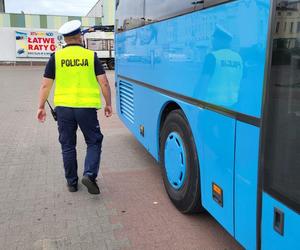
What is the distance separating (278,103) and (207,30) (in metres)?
1.08

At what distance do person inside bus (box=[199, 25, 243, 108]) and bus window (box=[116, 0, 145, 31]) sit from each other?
229cm

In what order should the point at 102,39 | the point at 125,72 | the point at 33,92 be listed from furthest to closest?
the point at 102,39 → the point at 33,92 → the point at 125,72

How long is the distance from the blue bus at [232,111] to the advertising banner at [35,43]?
101ft

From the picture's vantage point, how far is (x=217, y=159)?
114 inches

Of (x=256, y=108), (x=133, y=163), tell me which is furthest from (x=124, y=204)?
(x=256, y=108)

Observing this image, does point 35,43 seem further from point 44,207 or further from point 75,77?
point 44,207

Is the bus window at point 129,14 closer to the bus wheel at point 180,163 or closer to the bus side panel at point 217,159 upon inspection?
the bus wheel at point 180,163

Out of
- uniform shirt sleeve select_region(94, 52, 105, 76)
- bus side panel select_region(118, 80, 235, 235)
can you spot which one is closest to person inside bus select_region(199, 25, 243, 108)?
bus side panel select_region(118, 80, 235, 235)

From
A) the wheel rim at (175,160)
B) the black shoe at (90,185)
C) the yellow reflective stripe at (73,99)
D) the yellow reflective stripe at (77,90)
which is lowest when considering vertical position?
the black shoe at (90,185)

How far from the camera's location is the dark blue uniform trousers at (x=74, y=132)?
4.42 metres

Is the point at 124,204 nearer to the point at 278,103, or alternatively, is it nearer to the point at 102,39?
the point at 278,103

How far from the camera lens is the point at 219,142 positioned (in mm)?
2830

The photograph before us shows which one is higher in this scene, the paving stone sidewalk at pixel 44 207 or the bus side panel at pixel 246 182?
the bus side panel at pixel 246 182

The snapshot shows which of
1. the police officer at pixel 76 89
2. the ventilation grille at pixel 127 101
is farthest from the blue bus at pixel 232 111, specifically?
the ventilation grille at pixel 127 101
